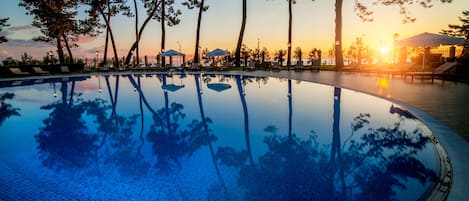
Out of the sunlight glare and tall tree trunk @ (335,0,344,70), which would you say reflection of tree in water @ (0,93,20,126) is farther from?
the sunlight glare

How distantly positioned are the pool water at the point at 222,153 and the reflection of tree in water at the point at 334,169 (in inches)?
0.5

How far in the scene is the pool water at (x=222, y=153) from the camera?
9.12 feet

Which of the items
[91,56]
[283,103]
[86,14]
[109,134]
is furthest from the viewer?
[91,56]

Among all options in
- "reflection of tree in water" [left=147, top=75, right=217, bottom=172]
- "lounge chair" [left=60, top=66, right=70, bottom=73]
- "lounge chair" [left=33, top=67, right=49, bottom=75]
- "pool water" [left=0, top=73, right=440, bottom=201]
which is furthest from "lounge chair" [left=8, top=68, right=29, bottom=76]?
"reflection of tree in water" [left=147, top=75, right=217, bottom=172]

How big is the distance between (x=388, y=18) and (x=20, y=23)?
88.4 feet

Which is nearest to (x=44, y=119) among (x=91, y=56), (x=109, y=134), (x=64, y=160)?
(x=109, y=134)

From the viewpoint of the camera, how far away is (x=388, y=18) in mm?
19828

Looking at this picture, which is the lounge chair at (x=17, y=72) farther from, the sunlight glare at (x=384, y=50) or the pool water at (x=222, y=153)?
the sunlight glare at (x=384, y=50)

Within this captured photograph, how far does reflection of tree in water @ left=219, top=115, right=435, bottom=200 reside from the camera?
8.76ft

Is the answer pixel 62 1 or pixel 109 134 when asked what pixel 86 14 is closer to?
pixel 62 1

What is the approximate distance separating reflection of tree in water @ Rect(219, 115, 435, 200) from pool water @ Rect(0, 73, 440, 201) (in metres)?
0.01

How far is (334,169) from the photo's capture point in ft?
10.6

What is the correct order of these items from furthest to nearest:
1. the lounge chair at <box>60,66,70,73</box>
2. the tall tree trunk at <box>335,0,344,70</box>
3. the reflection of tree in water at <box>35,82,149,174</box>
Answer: the lounge chair at <box>60,66,70,73</box>, the tall tree trunk at <box>335,0,344,70</box>, the reflection of tree in water at <box>35,82,149,174</box>

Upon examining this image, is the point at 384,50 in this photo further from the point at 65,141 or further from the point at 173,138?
the point at 65,141
